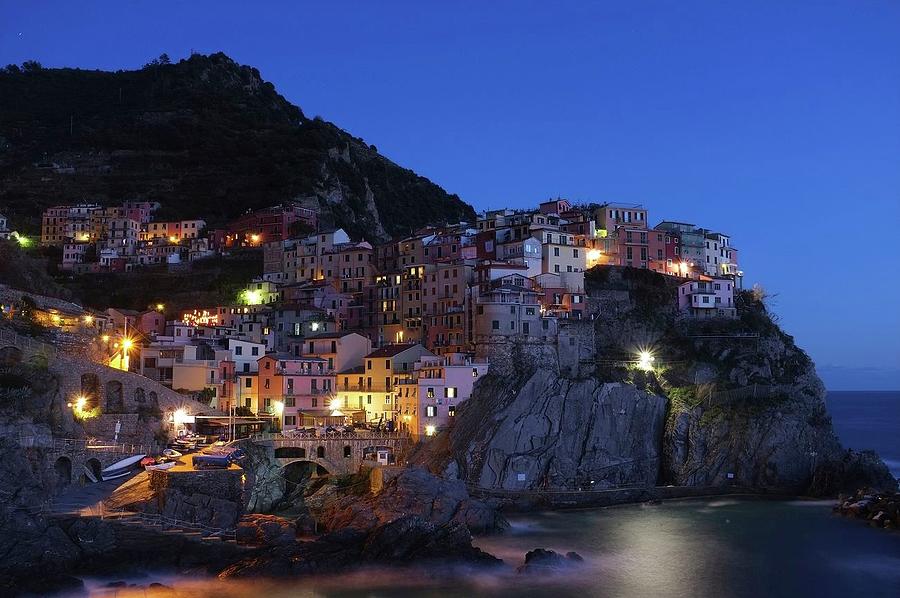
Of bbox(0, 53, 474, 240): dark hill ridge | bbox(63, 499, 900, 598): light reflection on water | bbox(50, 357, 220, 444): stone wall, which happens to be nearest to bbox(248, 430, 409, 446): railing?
bbox(50, 357, 220, 444): stone wall

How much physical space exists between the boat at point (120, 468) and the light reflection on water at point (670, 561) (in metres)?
11.6

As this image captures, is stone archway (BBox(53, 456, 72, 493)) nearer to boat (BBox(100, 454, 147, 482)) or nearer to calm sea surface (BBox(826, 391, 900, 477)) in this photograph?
boat (BBox(100, 454, 147, 482))

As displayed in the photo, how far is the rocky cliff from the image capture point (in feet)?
168

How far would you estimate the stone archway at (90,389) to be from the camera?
155 feet

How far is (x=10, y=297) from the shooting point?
5266cm

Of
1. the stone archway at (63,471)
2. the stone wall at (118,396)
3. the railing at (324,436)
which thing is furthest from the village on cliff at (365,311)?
the stone archway at (63,471)

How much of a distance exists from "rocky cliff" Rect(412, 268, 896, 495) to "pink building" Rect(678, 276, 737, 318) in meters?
2.75

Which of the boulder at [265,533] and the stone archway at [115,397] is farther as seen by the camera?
the stone archway at [115,397]

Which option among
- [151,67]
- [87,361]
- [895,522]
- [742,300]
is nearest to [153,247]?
[87,361]

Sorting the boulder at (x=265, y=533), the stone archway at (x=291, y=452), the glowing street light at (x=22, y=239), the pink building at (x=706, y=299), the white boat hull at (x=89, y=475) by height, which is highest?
the glowing street light at (x=22, y=239)

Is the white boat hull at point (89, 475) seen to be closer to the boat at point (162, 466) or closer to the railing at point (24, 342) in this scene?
the boat at point (162, 466)

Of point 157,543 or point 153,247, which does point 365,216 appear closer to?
point 153,247

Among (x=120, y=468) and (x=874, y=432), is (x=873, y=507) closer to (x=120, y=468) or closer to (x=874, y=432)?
(x=120, y=468)

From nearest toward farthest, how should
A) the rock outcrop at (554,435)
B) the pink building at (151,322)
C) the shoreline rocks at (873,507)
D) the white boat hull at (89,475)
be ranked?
1. the white boat hull at (89,475)
2. the shoreline rocks at (873,507)
3. the rock outcrop at (554,435)
4. the pink building at (151,322)
